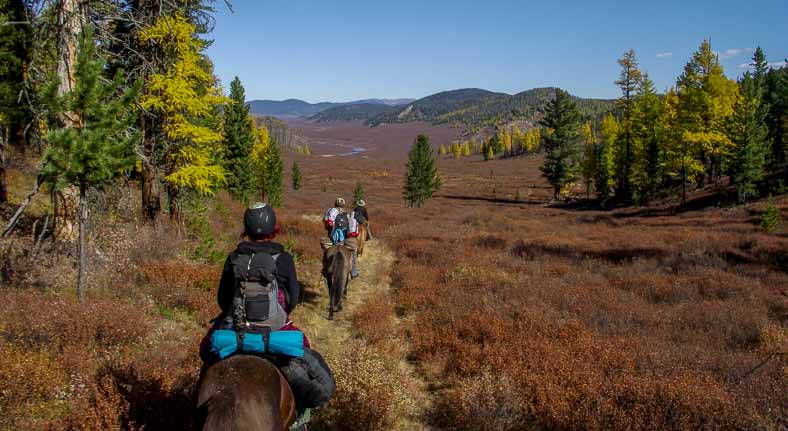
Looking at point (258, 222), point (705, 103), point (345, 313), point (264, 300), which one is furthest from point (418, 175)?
point (264, 300)

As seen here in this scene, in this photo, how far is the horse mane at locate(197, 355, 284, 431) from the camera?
2.98m

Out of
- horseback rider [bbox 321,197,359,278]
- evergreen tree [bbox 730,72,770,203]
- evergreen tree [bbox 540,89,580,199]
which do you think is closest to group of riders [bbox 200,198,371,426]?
horseback rider [bbox 321,197,359,278]

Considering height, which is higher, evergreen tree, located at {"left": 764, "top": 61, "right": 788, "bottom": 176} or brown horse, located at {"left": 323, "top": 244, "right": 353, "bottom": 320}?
evergreen tree, located at {"left": 764, "top": 61, "right": 788, "bottom": 176}

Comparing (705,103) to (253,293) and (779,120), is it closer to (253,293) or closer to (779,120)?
(779,120)

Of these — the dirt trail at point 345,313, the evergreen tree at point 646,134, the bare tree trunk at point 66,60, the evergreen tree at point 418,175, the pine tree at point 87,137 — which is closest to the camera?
the pine tree at point 87,137

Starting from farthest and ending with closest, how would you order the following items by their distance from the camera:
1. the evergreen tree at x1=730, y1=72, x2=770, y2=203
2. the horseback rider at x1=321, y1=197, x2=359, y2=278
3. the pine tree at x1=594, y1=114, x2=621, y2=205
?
the pine tree at x1=594, y1=114, x2=621, y2=205 < the evergreen tree at x1=730, y1=72, x2=770, y2=203 < the horseback rider at x1=321, y1=197, x2=359, y2=278

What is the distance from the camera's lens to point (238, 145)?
107 ft

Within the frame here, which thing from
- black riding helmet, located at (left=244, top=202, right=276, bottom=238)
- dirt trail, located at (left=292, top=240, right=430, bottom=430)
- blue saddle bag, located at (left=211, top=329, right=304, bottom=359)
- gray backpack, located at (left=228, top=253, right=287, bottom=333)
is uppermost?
black riding helmet, located at (left=244, top=202, right=276, bottom=238)

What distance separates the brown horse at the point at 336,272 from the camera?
29.8 feet

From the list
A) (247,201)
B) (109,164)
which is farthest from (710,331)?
(247,201)

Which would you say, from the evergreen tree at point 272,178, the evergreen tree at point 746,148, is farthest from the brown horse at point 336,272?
the evergreen tree at point 746,148

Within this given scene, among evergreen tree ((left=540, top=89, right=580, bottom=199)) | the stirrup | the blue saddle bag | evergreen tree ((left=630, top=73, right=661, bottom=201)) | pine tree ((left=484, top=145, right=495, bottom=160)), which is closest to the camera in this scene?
the blue saddle bag

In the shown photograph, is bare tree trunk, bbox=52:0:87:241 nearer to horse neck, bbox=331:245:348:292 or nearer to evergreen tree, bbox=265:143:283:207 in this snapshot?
horse neck, bbox=331:245:348:292

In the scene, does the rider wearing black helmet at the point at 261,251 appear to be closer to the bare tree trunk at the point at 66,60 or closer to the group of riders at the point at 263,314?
the group of riders at the point at 263,314
